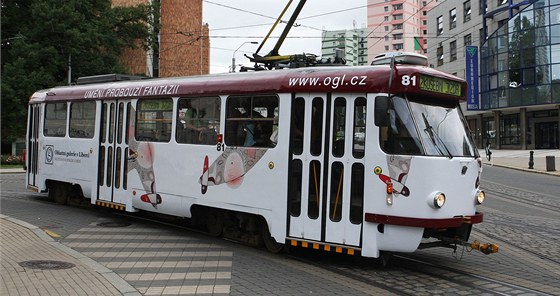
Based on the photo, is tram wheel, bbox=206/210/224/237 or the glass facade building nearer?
tram wheel, bbox=206/210/224/237

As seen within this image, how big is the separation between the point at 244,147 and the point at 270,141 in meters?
0.54

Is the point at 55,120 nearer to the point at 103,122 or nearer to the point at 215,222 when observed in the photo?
the point at 103,122

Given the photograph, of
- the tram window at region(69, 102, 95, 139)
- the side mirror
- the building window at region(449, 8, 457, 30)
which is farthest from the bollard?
the building window at region(449, 8, 457, 30)

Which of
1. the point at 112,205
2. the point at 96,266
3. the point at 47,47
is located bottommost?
the point at 96,266

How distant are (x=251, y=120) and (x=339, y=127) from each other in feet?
5.46

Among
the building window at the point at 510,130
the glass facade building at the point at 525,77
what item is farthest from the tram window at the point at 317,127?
the building window at the point at 510,130

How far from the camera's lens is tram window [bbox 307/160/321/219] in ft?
25.0

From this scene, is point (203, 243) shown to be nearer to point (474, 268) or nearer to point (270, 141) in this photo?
point (270, 141)

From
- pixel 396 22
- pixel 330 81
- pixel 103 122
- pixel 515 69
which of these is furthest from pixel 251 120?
pixel 396 22

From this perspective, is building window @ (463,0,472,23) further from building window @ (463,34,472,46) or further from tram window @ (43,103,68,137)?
tram window @ (43,103,68,137)

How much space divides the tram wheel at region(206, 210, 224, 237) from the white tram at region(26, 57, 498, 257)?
20 mm

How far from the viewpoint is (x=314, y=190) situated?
766 cm

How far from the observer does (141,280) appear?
6.64 m

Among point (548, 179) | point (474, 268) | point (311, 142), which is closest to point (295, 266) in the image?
point (311, 142)
